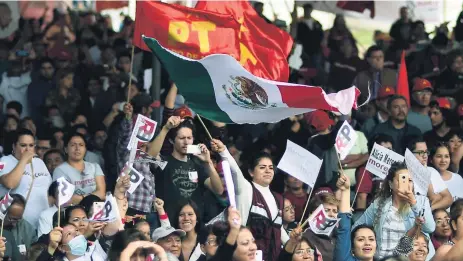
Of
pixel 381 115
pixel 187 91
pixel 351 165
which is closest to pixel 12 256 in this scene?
pixel 187 91

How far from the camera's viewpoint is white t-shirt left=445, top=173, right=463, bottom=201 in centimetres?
1595

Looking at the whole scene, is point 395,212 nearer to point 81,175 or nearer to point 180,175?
point 180,175

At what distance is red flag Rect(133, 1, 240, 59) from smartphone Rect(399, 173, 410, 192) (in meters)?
2.30

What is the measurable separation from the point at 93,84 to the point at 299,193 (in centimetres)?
496

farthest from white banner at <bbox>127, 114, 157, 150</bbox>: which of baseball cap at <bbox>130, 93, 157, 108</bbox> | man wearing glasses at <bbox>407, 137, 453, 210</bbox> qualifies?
man wearing glasses at <bbox>407, 137, 453, 210</bbox>

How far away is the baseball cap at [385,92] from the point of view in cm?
1875

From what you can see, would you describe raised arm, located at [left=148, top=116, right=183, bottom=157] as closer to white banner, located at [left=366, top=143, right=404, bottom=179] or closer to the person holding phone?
white banner, located at [left=366, top=143, right=404, bottom=179]

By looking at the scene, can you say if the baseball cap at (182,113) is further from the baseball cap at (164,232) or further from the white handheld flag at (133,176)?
the baseball cap at (164,232)

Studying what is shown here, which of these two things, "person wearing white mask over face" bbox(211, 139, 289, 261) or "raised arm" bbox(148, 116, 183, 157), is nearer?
"person wearing white mask over face" bbox(211, 139, 289, 261)

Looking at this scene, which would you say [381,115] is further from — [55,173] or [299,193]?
[55,173]

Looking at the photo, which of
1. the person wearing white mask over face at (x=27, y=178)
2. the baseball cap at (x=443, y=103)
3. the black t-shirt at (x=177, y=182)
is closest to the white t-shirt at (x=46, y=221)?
the person wearing white mask over face at (x=27, y=178)

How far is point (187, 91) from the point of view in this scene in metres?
14.2

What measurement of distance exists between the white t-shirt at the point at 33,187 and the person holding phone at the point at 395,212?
10.1ft

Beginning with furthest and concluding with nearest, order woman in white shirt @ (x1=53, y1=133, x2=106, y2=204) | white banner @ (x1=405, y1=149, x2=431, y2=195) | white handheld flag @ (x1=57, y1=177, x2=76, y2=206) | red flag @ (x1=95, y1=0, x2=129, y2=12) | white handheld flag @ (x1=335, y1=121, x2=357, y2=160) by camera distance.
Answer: red flag @ (x1=95, y1=0, x2=129, y2=12) → woman in white shirt @ (x1=53, y1=133, x2=106, y2=204) → white handheld flag @ (x1=335, y1=121, x2=357, y2=160) → white banner @ (x1=405, y1=149, x2=431, y2=195) → white handheld flag @ (x1=57, y1=177, x2=76, y2=206)
